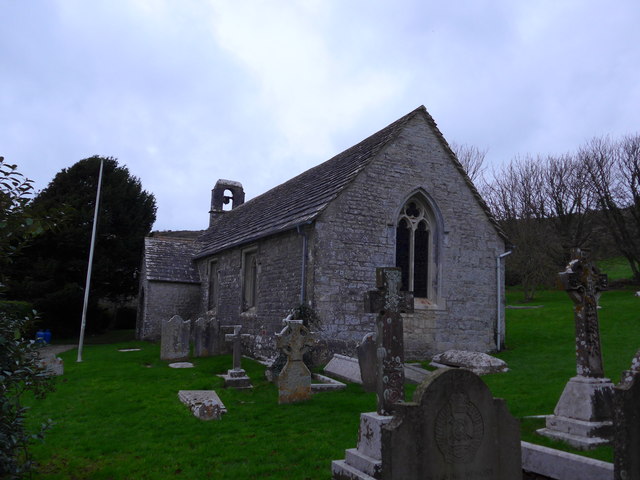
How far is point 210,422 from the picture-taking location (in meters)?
7.50

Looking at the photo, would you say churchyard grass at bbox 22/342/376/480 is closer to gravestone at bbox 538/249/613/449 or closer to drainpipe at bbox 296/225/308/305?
drainpipe at bbox 296/225/308/305

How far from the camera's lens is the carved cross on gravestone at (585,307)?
640 cm

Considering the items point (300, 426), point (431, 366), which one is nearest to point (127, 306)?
point (431, 366)

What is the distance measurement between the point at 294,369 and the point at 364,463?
3975 mm

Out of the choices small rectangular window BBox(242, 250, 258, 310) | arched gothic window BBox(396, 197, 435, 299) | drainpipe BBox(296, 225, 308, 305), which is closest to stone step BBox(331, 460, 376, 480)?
drainpipe BBox(296, 225, 308, 305)

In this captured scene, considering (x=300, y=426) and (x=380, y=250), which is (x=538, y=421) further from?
(x=380, y=250)

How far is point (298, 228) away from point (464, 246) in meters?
5.10

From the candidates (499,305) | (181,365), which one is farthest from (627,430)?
(181,365)

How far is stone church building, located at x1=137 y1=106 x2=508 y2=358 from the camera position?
1263 centimetres

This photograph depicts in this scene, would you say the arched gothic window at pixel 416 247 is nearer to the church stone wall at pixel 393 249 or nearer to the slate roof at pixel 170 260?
the church stone wall at pixel 393 249

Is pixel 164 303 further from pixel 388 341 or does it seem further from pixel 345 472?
pixel 345 472

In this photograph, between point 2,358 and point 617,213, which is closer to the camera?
point 2,358

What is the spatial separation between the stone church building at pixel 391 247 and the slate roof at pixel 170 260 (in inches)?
269

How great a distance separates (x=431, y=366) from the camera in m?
12.1
